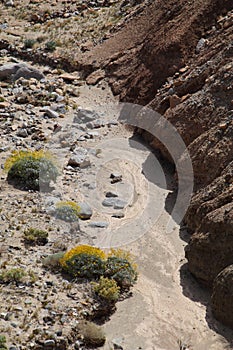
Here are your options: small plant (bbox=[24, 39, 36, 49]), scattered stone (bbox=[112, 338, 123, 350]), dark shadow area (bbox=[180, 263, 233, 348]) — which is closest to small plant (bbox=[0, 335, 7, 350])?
scattered stone (bbox=[112, 338, 123, 350])

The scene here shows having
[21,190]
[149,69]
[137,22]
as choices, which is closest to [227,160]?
[21,190]

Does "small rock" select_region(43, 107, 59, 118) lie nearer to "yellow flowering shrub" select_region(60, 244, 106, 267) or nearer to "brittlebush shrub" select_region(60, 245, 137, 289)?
"yellow flowering shrub" select_region(60, 244, 106, 267)

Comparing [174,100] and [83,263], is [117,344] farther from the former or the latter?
[174,100]

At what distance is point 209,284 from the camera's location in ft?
48.1

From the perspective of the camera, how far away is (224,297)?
1343 centimetres

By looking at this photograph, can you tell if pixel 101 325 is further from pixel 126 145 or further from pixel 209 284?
pixel 126 145

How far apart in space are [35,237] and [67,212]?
1.57 meters

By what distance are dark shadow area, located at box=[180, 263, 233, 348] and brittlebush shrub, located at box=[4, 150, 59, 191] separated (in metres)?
5.00

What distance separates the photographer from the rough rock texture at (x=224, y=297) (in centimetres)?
1333

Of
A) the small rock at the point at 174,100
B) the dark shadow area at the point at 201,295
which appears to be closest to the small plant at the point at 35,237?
the dark shadow area at the point at 201,295

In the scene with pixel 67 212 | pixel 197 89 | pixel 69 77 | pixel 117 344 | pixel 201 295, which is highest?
pixel 197 89

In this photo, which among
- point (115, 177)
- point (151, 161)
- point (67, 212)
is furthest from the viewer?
point (151, 161)

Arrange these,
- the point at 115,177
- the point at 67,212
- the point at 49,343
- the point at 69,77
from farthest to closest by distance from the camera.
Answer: the point at 69,77, the point at 115,177, the point at 67,212, the point at 49,343

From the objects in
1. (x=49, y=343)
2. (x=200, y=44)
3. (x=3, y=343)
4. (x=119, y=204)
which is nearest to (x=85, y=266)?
(x=49, y=343)
